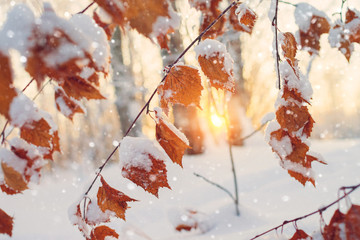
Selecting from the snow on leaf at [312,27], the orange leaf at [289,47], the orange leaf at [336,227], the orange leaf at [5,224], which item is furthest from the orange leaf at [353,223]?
the snow on leaf at [312,27]

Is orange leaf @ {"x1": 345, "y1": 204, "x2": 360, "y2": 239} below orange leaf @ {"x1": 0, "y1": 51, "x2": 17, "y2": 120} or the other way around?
below

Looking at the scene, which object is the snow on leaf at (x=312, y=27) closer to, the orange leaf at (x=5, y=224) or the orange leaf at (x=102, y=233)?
the orange leaf at (x=102, y=233)

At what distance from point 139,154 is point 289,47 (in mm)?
420

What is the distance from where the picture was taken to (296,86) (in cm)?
63

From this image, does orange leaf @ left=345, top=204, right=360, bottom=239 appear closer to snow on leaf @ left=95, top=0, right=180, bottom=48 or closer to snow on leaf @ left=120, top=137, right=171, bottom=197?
snow on leaf @ left=120, top=137, right=171, bottom=197

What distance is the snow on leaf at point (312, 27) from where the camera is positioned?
50.1 inches

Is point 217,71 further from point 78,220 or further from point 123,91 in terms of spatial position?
point 123,91

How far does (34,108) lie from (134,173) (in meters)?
0.26

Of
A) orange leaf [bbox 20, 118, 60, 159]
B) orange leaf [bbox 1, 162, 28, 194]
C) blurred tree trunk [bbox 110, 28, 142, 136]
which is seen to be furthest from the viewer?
blurred tree trunk [bbox 110, 28, 142, 136]

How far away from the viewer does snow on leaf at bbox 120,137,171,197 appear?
2.31 ft

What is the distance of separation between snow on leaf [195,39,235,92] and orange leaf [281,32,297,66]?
0.12 metres

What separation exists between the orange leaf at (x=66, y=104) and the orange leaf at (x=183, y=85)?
45cm

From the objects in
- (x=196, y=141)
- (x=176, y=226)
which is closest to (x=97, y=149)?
(x=196, y=141)

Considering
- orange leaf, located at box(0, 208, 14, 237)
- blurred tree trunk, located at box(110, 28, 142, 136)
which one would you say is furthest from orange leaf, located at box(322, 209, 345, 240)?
blurred tree trunk, located at box(110, 28, 142, 136)
